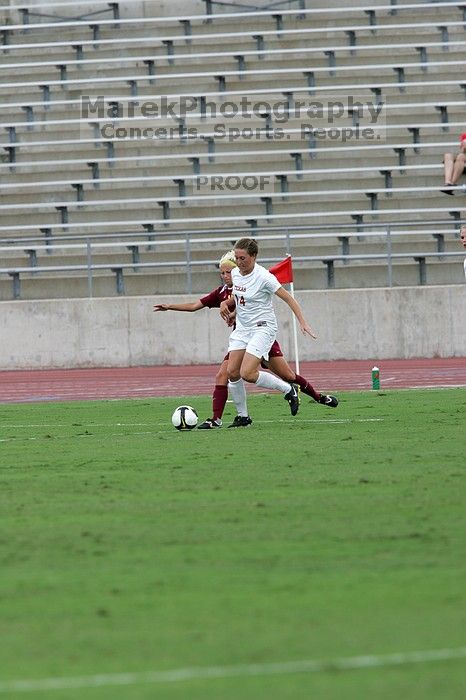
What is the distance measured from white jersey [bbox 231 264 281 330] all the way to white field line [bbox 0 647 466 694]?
373 inches

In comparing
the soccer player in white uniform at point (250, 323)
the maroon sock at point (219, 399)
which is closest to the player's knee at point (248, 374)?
the soccer player in white uniform at point (250, 323)

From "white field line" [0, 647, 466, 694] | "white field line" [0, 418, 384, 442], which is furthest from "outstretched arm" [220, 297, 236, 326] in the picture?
"white field line" [0, 647, 466, 694]

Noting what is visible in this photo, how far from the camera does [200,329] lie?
2712 centimetres

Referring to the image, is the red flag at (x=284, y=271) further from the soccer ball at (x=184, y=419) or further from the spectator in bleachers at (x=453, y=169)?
the spectator in bleachers at (x=453, y=169)

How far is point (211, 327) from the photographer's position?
27.1 meters

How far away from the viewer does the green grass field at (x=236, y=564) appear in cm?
464

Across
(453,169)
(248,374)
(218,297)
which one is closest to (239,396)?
(248,374)

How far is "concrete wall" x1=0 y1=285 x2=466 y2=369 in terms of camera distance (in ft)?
87.4

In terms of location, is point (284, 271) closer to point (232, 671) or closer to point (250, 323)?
point (250, 323)

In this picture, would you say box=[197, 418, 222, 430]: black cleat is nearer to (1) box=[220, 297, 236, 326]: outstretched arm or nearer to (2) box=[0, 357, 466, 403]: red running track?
(1) box=[220, 297, 236, 326]: outstretched arm

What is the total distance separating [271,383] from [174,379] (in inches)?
360

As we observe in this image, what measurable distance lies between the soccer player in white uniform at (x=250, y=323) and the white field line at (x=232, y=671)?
931 centimetres

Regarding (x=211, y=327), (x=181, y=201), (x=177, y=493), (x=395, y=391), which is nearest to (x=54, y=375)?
(x=211, y=327)

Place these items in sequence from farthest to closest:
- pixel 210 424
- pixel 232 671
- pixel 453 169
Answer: pixel 453 169, pixel 210 424, pixel 232 671
